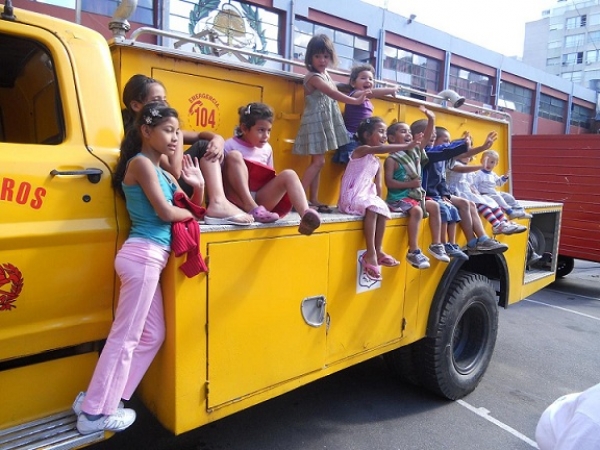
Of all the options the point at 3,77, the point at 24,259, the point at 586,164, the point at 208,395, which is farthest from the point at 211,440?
the point at 586,164

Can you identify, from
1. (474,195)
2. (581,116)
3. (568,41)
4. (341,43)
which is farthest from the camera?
(568,41)

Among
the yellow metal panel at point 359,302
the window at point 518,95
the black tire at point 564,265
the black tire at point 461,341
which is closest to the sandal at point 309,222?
the yellow metal panel at point 359,302

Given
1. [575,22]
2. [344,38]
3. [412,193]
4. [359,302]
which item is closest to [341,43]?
[344,38]

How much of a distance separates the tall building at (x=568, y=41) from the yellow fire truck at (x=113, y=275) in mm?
70340

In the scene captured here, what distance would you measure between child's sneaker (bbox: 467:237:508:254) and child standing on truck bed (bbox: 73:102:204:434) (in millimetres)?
2506

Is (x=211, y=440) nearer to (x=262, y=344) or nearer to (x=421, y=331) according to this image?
(x=262, y=344)

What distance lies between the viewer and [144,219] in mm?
2002

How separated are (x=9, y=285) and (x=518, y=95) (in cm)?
3307

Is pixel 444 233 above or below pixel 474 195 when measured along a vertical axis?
below

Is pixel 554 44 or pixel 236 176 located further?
pixel 554 44

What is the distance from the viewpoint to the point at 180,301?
2.00 meters

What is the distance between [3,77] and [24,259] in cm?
130

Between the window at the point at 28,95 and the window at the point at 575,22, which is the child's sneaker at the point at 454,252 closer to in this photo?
the window at the point at 28,95

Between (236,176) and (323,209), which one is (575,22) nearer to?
(323,209)
